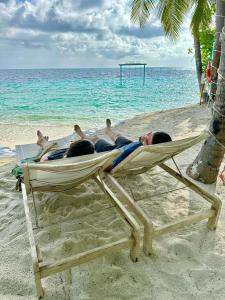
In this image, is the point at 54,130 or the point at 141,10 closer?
the point at 141,10

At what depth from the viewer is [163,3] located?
748 cm

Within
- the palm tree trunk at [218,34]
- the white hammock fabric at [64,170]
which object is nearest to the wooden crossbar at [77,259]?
the white hammock fabric at [64,170]

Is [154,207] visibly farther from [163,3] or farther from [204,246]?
[163,3]

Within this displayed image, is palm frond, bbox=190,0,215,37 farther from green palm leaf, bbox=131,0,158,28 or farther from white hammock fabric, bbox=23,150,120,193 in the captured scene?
white hammock fabric, bbox=23,150,120,193

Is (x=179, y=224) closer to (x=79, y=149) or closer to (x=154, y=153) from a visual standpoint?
(x=154, y=153)

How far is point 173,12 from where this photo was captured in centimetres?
759

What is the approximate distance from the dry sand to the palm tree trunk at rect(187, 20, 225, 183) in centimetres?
17

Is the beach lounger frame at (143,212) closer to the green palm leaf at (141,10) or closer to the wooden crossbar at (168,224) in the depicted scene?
the wooden crossbar at (168,224)

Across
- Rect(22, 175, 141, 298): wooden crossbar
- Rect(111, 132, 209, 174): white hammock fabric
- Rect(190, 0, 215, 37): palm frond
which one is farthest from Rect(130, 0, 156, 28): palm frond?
Rect(22, 175, 141, 298): wooden crossbar

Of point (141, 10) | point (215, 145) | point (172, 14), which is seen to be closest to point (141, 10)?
point (141, 10)

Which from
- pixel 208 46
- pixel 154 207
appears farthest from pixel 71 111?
pixel 154 207

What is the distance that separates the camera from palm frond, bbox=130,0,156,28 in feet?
25.1

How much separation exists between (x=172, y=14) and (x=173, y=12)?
6 centimetres

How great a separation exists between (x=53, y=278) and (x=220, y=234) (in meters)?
1.38
